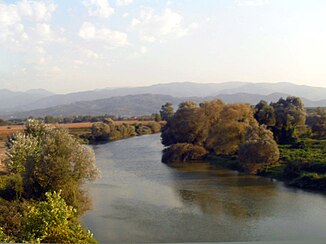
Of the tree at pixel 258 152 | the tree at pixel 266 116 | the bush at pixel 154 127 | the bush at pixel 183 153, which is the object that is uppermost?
the tree at pixel 266 116

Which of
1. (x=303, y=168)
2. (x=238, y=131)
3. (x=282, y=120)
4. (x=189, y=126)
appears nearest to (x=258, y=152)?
(x=303, y=168)

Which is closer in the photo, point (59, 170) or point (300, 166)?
point (59, 170)

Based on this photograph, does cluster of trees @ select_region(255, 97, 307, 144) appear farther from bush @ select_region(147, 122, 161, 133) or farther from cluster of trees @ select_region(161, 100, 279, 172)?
bush @ select_region(147, 122, 161, 133)

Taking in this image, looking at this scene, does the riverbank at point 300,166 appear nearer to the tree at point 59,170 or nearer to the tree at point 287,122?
the tree at point 287,122

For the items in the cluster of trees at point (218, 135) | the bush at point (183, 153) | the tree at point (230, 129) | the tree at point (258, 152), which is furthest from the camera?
the bush at point (183, 153)

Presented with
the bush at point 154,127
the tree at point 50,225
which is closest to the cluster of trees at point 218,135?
the tree at point 50,225

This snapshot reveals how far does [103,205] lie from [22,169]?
4818 millimetres

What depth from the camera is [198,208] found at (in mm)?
21266

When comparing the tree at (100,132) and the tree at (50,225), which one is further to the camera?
the tree at (100,132)

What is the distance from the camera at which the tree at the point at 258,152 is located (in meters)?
30.7

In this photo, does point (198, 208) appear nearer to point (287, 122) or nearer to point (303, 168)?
point (303, 168)

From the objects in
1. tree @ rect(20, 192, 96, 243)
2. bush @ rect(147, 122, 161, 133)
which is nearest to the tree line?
tree @ rect(20, 192, 96, 243)

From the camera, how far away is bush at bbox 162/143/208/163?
126 feet

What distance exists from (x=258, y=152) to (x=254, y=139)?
3.41 ft
